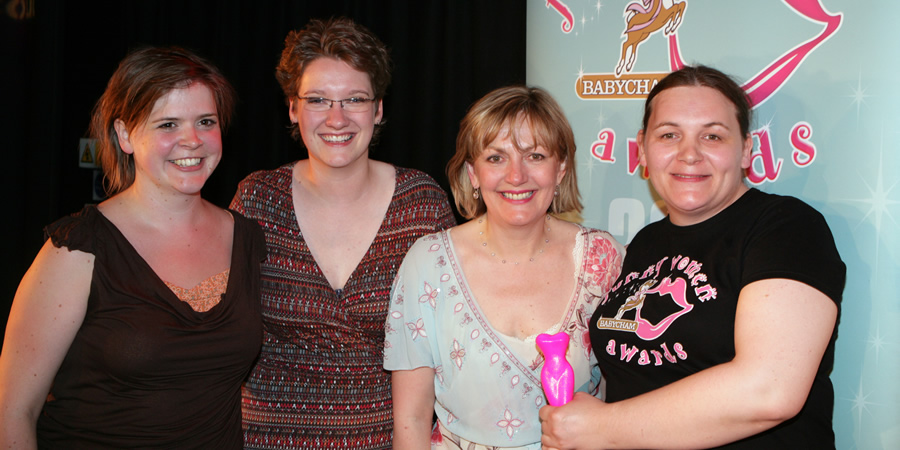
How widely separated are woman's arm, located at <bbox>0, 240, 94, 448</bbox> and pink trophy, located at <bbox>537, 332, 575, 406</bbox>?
43.5 inches

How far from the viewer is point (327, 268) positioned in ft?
6.85

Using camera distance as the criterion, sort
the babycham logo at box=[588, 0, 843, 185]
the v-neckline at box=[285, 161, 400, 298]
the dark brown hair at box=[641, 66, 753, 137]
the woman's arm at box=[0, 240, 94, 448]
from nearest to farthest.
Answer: the woman's arm at box=[0, 240, 94, 448] < the dark brown hair at box=[641, 66, 753, 137] < the v-neckline at box=[285, 161, 400, 298] < the babycham logo at box=[588, 0, 843, 185]

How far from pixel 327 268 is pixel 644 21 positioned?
1.44 meters

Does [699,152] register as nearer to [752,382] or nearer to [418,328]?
[752,382]

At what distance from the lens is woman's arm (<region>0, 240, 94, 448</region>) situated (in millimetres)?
1563

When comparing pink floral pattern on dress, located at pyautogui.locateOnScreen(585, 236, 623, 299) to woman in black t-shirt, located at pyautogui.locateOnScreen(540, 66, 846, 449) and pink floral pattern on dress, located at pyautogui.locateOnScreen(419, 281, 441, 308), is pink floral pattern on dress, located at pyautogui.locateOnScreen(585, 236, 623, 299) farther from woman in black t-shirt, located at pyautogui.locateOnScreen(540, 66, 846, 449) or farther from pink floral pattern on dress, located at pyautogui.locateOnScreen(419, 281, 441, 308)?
pink floral pattern on dress, located at pyautogui.locateOnScreen(419, 281, 441, 308)

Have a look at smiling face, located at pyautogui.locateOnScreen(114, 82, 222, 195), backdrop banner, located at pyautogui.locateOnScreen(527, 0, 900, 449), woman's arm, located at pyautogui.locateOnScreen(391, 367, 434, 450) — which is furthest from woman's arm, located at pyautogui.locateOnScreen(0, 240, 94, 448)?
backdrop banner, located at pyautogui.locateOnScreen(527, 0, 900, 449)

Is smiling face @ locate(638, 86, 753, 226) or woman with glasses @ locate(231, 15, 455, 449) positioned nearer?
smiling face @ locate(638, 86, 753, 226)

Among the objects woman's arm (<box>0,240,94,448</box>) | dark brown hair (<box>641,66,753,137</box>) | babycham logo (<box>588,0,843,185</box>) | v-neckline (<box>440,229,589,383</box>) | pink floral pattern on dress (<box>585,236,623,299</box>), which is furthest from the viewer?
babycham logo (<box>588,0,843,185</box>)

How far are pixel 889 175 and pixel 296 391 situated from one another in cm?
193

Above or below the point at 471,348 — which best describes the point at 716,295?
above

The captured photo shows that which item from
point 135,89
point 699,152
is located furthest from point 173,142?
point 699,152

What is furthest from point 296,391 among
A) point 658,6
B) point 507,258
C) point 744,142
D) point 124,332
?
point 658,6

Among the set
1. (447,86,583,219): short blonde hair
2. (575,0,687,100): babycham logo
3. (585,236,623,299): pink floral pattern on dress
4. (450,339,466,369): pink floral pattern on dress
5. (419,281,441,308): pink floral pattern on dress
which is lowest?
(450,339,466,369): pink floral pattern on dress
